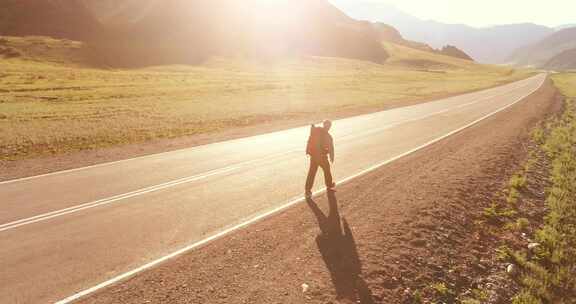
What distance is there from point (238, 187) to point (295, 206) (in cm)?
216

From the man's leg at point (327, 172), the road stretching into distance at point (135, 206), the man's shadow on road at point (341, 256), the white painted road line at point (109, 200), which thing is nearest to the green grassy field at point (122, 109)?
the road stretching into distance at point (135, 206)

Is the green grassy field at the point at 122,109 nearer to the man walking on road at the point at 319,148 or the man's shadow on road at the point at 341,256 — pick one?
the man walking on road at the point at 319,148

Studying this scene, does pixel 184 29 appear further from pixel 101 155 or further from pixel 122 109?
pixel 101 155

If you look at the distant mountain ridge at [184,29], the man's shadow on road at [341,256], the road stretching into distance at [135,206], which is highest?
the distant mountain ridge at [184,29]

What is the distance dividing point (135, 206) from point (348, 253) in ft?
17.5

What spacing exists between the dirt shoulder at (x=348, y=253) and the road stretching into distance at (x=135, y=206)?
640 millimetres

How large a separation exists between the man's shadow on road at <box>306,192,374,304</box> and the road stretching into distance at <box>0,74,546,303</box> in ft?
4.67

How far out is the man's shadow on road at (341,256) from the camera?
6.22 meters

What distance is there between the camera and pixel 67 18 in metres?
140

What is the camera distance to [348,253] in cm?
745

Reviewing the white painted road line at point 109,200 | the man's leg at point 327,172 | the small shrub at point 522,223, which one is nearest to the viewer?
the white painted road line at point 109,200

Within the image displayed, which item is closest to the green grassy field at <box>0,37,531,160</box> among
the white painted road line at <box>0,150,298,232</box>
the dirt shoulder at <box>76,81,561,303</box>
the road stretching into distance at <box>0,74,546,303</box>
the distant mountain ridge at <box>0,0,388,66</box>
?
the road stretching into distance at <box>0,74,546,303</box>

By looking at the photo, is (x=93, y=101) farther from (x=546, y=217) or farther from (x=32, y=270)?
(x=546, y=217)

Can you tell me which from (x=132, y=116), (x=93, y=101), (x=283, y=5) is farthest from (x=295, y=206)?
(x=283, y=5)
